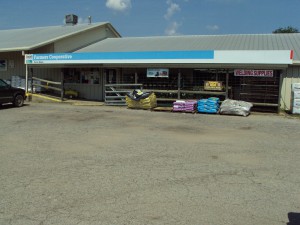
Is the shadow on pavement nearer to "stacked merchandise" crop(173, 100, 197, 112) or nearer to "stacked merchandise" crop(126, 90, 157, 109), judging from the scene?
"stacked merchandise" crop(173, 100, 197, 112)

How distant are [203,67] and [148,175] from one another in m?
12.1

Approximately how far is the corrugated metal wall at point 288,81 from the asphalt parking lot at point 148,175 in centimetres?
661

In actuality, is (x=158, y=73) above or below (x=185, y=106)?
above

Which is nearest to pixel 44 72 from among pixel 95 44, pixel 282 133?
pixel 95 44

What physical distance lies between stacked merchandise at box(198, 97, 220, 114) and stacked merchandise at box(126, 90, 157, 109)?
8.25 feet

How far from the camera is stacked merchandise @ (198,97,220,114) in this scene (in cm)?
1605

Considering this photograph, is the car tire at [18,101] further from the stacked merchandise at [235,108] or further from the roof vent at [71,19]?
the roof vent at [71,19]

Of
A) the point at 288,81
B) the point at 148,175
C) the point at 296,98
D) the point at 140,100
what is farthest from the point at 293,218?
the point at 288,81

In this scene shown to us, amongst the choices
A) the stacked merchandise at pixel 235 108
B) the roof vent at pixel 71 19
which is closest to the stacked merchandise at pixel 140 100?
the stacked merchandise at pixel 235 108

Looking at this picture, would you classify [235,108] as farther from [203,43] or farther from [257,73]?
[203,43]

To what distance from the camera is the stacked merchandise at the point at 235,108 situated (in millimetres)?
15312

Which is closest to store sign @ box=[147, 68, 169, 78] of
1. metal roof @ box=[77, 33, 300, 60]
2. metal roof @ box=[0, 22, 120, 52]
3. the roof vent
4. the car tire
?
metal roof @ box=[77, 33, 300, 60]

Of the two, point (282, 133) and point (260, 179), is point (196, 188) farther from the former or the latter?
point (282, 133)

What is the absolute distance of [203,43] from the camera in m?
22.6
